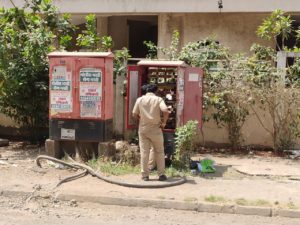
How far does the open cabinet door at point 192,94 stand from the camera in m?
9.49

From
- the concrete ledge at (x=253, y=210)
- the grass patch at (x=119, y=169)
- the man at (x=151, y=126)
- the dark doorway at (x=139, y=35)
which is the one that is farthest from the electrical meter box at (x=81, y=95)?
the dark doorway at (x=139, y=35)

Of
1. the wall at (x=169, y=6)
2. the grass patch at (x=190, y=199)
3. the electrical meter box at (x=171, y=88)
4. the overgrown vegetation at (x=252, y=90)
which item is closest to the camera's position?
the grass patch at (x=190, y=199)

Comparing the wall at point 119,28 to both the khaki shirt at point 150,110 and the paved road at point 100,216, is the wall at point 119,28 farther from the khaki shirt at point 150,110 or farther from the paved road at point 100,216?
the paved road at point 100,216

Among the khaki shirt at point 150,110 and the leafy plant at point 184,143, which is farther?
the leafy plant at point 184,143

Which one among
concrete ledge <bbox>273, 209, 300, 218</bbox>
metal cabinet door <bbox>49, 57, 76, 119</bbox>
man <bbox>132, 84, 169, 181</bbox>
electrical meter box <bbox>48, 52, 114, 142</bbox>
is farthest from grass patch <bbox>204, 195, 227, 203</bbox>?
metal cabinet door <bbox>49, 57, 76, 119</bbox>

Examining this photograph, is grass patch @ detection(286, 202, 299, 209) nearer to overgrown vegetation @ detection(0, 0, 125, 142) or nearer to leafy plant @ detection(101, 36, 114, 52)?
overgrown vegetation @ detection(0, 0, 125, 142)

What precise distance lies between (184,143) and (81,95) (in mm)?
2179

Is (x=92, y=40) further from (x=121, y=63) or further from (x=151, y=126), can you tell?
(x=151, y=126)

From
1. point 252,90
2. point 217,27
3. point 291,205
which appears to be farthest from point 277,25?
point 291,205

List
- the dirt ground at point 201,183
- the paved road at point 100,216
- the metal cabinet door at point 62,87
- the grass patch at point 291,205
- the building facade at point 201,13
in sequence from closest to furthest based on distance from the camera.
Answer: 1. the paved road at point 100,216
2. the grass patch at point 291,205
3. the dirt ground at point 201,183
4. the metal cabinet door at point 62,87
5. the building facade at point 201,13

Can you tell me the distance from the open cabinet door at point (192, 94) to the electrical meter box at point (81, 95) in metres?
1.51

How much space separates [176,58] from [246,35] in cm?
284

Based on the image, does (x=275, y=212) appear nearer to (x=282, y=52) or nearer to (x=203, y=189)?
(x=203, y=189)

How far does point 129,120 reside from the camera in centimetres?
944
